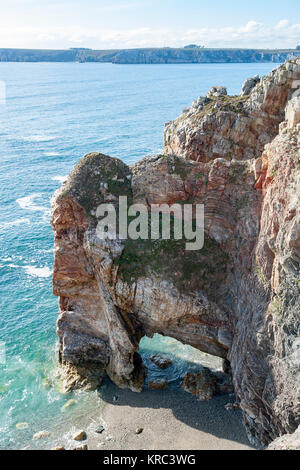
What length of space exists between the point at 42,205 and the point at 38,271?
80.0ft

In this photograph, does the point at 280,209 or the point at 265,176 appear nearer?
the point at 280,209

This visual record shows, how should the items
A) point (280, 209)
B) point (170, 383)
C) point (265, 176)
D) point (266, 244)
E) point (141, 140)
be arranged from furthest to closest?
1. point (141, 140)
2. point (170, 383)
3. point (265, 176)
4. point (266, 244)
5. point (280, 209)

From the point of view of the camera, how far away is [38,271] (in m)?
60.6

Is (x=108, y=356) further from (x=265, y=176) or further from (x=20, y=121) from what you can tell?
(x=20, y=121)

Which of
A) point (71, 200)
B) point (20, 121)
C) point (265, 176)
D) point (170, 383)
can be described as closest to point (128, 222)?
point (71, 200)

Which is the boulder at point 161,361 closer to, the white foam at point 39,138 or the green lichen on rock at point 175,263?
the green lichen on rock at point 175,263

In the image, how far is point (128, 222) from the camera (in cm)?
3803

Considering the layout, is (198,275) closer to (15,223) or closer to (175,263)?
(175,263)

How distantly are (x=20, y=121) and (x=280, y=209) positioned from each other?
124 meters

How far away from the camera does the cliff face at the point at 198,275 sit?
29578mm

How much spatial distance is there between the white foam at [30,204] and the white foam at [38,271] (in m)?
20.5

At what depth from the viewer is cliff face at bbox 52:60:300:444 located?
2958 cm

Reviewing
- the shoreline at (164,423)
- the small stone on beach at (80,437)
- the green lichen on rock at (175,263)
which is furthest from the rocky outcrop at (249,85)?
the small stone on beach at (80,437)

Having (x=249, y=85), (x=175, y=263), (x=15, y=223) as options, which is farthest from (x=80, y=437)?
(x=15, y=223)
